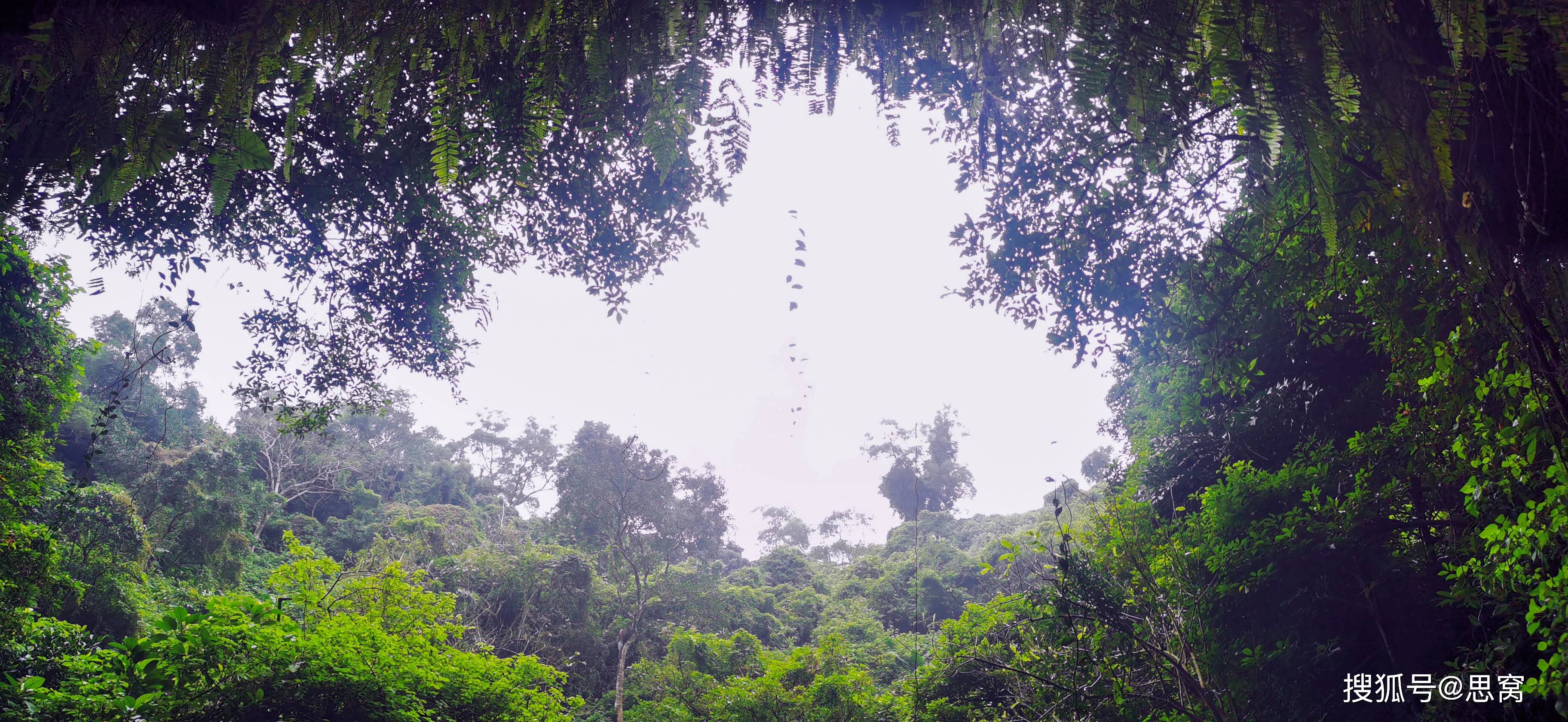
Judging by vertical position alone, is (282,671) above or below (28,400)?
below

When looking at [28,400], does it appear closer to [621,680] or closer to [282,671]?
[282,671]

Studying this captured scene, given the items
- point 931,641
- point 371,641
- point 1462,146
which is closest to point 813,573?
point 931,641

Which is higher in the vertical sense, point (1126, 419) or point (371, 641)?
point (1126, 419)

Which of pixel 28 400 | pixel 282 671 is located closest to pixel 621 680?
pixel 282 671

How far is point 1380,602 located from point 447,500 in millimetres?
26825

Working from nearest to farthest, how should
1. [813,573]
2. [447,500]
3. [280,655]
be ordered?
[280,655], [813,573], [447,500]

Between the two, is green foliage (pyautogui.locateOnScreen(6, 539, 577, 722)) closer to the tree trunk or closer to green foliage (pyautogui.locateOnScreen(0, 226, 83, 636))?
green foliage (pyautogui.locateOnScreen(0, 226, 83, 636))

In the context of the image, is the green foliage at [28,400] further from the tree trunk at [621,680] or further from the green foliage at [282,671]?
the tree trunk at [621,680]

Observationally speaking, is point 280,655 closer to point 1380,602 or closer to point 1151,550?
point 1151,550

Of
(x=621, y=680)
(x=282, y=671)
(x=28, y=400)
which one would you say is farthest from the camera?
(x=621, y=680)

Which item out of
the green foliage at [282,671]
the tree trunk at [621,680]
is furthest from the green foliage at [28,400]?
the tree trunk at [621,680]

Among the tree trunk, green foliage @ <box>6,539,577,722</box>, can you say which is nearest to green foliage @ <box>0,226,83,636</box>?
green foliage @ <box>6,539,577,722</box>

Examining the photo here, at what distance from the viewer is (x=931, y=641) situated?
27.9ft

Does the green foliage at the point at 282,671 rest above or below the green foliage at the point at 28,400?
below
